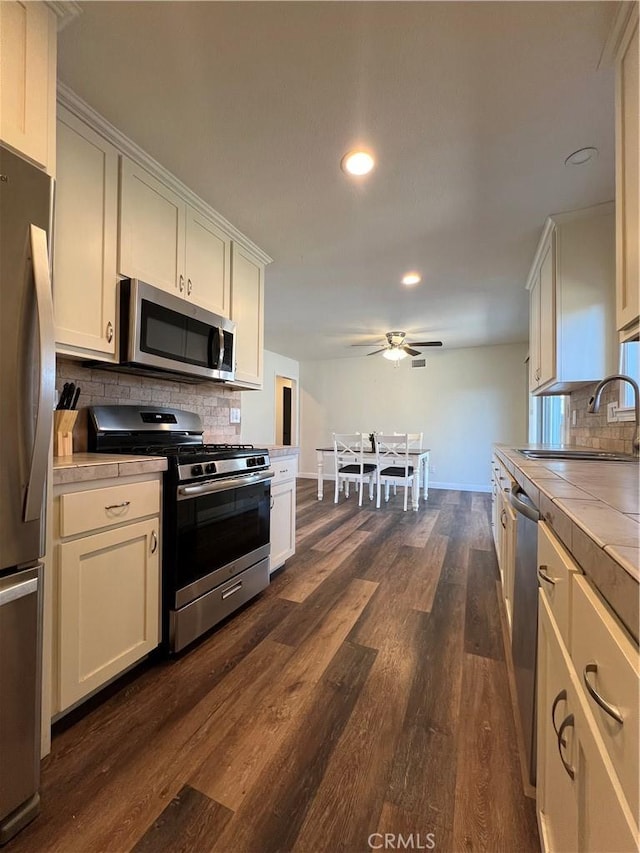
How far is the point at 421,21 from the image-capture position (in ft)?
3.69

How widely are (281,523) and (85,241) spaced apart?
1.97 metres

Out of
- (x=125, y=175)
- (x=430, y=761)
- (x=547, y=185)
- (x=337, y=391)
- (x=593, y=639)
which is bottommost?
(x=430, y=761)

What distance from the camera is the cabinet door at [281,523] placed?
97.0 inches

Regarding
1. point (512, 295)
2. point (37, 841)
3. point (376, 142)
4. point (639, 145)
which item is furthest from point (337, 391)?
point (37, 841)

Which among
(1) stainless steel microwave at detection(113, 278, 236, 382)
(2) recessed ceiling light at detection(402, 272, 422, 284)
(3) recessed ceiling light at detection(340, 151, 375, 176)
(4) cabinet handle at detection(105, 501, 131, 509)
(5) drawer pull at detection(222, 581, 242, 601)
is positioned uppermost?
(2) recessed ceiling light at detection(402, 272, 422, 284)

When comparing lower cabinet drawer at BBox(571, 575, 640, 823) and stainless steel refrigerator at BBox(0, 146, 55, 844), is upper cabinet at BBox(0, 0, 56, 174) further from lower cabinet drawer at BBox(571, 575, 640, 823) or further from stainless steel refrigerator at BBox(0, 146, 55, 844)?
lower cabinet drawer at BBox(571, 575, 640, 823)

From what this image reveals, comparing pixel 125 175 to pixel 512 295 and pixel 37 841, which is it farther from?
pixel 512 295

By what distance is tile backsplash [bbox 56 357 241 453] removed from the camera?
70.2 inches

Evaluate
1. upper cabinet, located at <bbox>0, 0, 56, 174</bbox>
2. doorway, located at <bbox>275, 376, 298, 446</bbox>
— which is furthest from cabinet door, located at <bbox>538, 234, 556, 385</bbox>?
doorway, located at <bbox>275, 376, 298, 446</bbox>

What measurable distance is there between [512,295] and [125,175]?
3380 mm

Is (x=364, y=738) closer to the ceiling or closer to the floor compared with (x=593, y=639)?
closer to the floor

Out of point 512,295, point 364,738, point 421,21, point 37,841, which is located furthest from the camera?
point 512,295

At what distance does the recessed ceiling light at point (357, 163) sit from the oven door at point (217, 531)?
171 cm

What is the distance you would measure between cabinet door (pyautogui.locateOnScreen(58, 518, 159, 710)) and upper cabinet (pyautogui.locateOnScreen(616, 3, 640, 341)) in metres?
2.00
